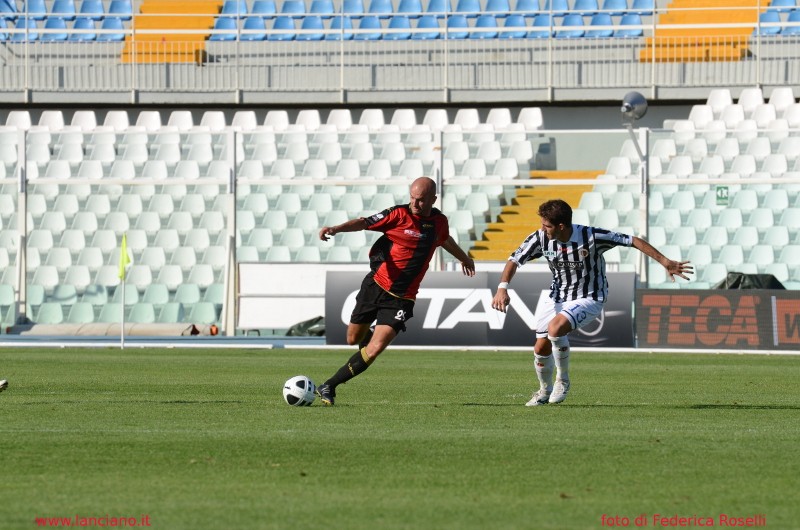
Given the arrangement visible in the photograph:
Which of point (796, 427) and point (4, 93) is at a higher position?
point (4, 93)

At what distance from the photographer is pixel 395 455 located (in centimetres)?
813

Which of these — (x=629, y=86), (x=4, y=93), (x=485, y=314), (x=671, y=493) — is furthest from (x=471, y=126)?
(x=671, y=493)

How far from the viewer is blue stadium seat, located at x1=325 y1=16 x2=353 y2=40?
3462 cm

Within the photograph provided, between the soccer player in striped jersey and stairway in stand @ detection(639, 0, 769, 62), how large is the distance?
21.8 m

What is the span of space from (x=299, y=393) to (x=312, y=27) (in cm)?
2601

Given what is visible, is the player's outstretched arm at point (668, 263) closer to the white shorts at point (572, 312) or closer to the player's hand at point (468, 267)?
the white shorts at point (572, 312)

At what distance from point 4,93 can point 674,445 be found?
29831 mm

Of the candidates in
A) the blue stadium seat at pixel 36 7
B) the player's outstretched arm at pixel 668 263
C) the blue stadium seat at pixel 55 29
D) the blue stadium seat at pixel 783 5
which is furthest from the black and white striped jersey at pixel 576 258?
the blue stadium seat at pixel 36 7

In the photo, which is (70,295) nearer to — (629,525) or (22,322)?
(22,322)

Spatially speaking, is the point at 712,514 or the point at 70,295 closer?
the point at 712,514

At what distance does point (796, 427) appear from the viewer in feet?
32.7

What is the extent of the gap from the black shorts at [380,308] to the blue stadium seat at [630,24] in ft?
75.1

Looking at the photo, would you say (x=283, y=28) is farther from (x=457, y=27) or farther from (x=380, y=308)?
(x=380, y=308)

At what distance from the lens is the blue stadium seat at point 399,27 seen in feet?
116
